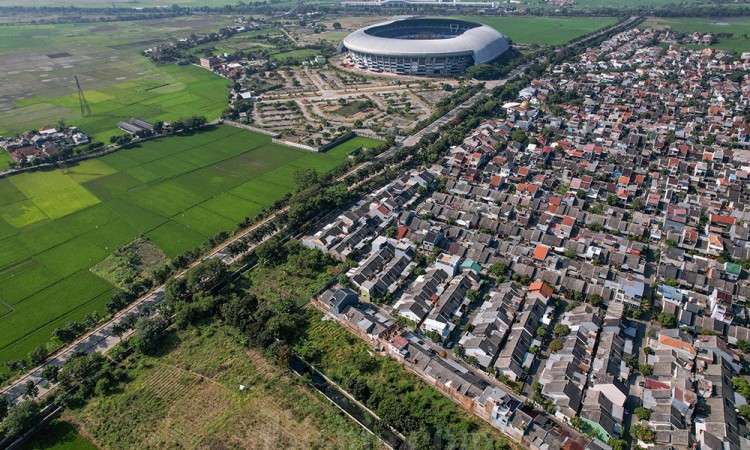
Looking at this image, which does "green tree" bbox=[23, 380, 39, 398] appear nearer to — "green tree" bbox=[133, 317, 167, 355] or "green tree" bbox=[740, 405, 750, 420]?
"green tree" bbox=[133, 317, 167, 355]

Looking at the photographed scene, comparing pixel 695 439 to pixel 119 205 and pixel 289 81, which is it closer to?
pixel 119 205

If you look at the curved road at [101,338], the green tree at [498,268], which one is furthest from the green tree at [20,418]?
the green tree at [498,268]

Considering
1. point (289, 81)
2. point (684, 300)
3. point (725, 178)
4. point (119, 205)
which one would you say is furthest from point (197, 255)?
point (289, 81)

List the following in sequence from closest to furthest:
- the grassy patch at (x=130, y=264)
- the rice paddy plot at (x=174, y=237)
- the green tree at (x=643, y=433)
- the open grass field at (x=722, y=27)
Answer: the green tree at (x=643, y=433) < the grassy patch at (x=130, y=264) < the rice paddy plot at (x=174, y=237) < the open grass field at (x=722, y=27)

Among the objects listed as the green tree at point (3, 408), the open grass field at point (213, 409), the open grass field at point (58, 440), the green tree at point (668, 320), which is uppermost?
the green tree at point (668, 320)

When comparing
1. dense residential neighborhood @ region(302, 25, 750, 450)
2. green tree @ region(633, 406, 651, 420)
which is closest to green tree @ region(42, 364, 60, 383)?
dense residential neighborhood @ region(302, 25, 750, 450)

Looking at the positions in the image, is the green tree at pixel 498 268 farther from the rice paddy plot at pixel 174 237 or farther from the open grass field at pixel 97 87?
the open grass field at pixel 97 87

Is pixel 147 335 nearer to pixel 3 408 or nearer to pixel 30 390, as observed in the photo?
pixel 30 390
